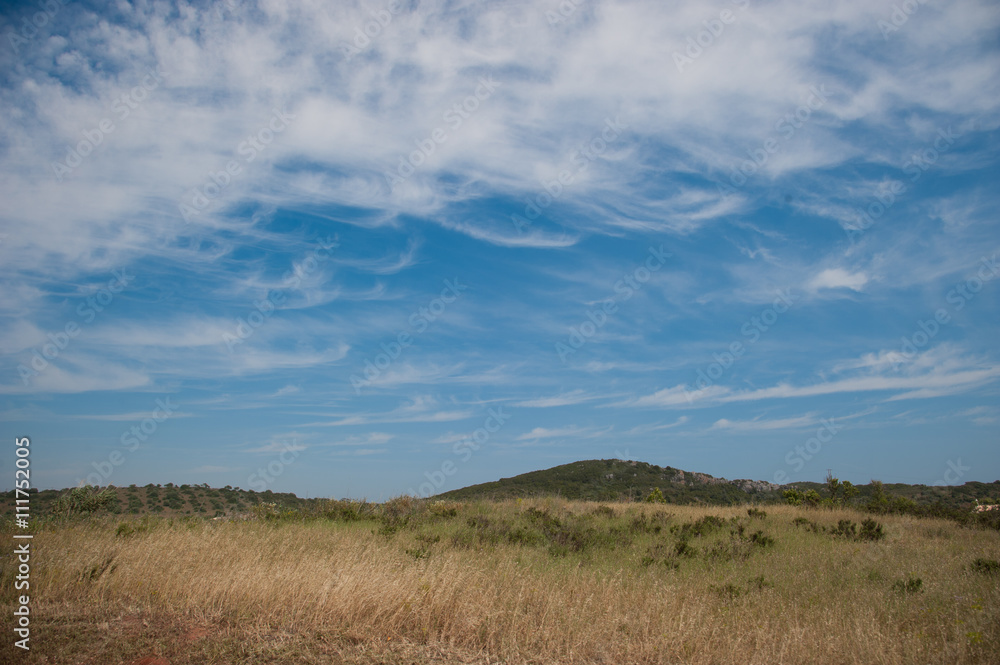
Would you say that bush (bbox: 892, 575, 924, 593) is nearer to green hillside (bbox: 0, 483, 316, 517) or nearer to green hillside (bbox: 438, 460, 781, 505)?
green hillside (bbox: 0, 483, 316, 517)

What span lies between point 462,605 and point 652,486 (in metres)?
46.4

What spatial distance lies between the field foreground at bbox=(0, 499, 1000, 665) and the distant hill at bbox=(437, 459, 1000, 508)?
89.7 feet

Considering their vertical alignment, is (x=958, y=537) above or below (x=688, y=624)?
below

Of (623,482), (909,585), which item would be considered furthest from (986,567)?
(623,482)

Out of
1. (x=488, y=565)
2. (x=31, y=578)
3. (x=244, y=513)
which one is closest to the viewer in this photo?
(x=31, y=578)

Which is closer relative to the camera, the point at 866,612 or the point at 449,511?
the point at 866,612

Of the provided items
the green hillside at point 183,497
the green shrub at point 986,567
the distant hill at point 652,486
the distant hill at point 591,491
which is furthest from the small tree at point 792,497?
the green hillside at point 183,497

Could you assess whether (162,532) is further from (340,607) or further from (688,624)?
(688,624)

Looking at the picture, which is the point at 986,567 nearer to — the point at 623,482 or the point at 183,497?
the point at 183,497

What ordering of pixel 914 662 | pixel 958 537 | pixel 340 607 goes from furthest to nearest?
pixel 958 537 → pixel 340 607 → pixel 914 662

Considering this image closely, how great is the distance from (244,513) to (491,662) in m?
16.1

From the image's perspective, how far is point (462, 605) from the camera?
7.90 meters

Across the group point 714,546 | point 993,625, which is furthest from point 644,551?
point 993,625

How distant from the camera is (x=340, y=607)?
7.58 metres
